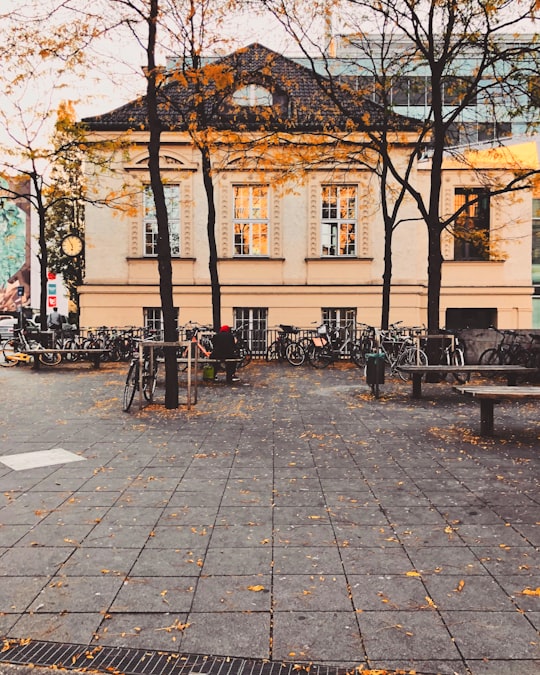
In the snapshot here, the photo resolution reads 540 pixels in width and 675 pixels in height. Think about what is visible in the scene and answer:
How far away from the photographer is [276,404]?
11.1 m

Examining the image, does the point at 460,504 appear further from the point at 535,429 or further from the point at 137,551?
the point at 535,429

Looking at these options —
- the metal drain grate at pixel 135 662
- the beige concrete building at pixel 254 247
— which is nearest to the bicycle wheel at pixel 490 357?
the beige concrete building at pixel 254 247

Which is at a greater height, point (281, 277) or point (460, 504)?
point (281, 277)

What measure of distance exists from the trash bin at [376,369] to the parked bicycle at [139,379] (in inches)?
161

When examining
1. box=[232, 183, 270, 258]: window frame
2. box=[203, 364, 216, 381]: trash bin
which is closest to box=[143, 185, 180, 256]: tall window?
box=[232, 183, 270, 258]: window frame

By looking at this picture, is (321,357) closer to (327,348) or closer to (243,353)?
(327,348)

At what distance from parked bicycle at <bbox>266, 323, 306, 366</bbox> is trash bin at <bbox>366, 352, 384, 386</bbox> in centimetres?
747

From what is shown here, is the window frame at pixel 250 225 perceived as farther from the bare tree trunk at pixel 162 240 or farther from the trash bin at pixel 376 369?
the bare tree trunk at pixel 162 240

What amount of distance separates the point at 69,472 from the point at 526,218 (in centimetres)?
2362

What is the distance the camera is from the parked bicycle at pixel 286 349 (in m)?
19.5

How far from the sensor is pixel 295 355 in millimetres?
19547

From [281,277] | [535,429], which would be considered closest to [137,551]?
[535,429]

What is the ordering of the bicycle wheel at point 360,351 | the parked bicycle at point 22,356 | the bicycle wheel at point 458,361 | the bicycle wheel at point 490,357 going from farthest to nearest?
the parked bicycle at point 22,356 < the bicycle wheel at point 360,351 < the bicycle wheel at point 490,357 < the bicycle wheel at point 458,361

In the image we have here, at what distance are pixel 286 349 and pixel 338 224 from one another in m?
6.52
